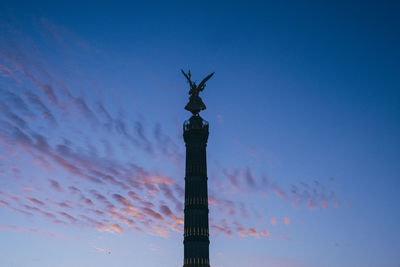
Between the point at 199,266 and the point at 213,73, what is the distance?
121 ft

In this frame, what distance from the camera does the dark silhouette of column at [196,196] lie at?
67.5 meters

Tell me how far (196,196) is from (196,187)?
1.61 meters

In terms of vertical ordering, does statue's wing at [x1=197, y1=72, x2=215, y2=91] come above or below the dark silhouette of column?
above

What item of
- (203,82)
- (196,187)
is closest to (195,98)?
(203,82)

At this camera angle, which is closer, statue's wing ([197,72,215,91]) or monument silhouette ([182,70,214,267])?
monument silhouette ([182,70,214,267])

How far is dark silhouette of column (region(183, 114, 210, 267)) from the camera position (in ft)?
221

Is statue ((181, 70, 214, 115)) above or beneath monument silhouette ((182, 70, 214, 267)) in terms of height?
above

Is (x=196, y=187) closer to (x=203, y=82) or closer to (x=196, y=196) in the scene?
(x=196, y=196)

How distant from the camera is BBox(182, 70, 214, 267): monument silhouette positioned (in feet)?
222

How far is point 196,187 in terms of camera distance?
71.9m

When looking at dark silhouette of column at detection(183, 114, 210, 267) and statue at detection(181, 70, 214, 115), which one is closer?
dark silhouette of column at detection(183, 114, 210, 267)

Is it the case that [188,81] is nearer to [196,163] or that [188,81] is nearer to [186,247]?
[196,163]

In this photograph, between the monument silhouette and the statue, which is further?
the statue

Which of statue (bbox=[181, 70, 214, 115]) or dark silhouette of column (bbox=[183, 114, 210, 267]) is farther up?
statue (bbox=[181, 70, 214, 115])
